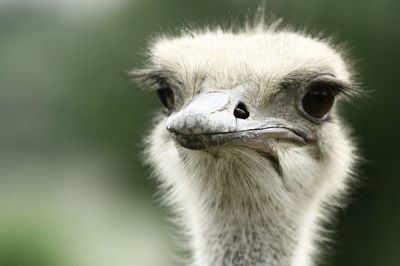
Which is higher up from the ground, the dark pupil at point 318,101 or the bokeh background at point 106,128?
the bokeh background at point 106,128

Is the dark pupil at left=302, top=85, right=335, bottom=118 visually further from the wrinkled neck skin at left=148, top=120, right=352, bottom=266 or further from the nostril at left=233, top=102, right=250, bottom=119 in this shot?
the nostril at left=233, top=102, right=250, bottom=119

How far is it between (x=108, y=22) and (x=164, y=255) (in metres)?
7.26

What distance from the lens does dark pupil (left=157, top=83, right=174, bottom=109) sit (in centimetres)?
461

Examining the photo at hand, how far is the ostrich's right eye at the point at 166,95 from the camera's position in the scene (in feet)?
15.1

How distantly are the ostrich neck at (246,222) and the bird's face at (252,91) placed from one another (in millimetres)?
175

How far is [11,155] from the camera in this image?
19.8 metres

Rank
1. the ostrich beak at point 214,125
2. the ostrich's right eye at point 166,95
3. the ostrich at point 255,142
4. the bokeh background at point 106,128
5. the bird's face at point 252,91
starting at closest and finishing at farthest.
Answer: the ostrich beak at point 214,125
the bird's face at point 252,91
the ostrich at point 255,142
the ostrich's right eye at point 166,95
the bokeh background at point 106,128

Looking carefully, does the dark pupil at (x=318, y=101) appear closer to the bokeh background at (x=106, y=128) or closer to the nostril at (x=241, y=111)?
the nostril at (x=241, y=111)

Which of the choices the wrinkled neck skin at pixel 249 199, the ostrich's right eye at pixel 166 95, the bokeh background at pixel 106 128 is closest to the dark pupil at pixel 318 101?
the wrinkled neck skin at pixel 249 199

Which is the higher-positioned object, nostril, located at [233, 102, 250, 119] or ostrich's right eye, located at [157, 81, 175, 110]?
ostrich's right eye, located at [157, 81, 175, 110]

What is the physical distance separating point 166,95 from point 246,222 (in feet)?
1.87

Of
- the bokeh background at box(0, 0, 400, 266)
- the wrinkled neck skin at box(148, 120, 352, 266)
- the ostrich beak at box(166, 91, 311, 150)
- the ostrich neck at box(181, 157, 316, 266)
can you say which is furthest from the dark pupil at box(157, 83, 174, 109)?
the bokeh background at box(0, 0, 400, 266)

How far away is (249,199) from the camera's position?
180 inches

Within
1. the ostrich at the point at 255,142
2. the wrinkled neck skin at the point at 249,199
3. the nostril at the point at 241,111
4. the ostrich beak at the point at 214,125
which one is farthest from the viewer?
the wrinkled neck skin at the point at 249,199
